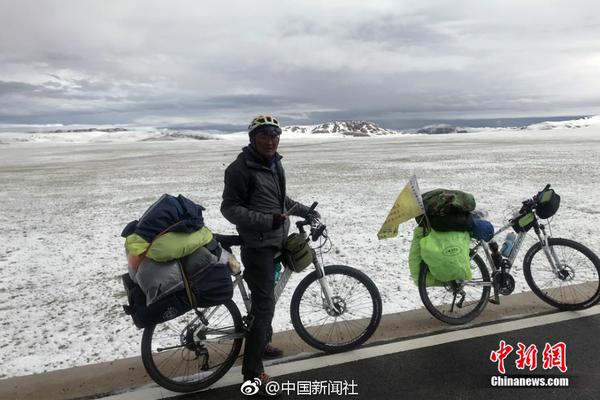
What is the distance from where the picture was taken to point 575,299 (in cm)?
496

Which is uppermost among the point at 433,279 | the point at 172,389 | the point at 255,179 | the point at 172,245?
the point at 255,179

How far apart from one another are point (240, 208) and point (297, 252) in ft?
2.55

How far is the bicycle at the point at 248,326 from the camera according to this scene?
370 cm

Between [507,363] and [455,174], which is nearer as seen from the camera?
[507,363]

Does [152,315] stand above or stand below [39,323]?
above

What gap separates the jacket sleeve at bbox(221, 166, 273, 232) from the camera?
3.37 metres

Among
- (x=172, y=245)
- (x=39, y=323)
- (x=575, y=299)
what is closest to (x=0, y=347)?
(x=39, y=323)

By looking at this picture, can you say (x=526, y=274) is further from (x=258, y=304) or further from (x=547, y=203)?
(x=258, y=304)

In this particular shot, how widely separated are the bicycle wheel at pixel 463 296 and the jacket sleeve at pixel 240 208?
7.09ft

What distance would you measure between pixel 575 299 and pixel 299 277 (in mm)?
3640

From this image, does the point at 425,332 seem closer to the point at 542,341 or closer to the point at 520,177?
Answer: the point at 542,341

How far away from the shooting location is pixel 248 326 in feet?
12.1

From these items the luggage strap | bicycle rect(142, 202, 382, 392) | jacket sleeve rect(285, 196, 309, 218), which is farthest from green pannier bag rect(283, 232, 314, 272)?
the luggage strap

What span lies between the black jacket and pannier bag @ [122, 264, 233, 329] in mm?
401
